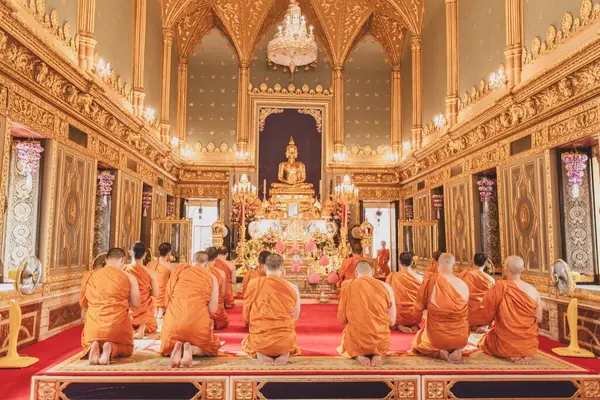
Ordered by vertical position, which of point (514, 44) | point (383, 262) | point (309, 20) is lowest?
point (383, 262)

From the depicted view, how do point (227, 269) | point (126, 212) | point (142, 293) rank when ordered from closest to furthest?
point (142, 293) → point (227, 269) → point (126, 212)

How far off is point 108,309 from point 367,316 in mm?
2496

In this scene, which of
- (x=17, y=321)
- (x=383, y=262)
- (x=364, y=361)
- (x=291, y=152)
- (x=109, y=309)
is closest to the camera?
(x=364, y=361)

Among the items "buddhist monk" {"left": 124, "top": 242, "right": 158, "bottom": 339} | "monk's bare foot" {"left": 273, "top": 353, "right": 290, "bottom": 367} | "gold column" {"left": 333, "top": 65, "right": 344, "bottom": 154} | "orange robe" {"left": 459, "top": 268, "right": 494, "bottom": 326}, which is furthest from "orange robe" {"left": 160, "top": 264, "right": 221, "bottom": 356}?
"gold column" {"left": 333, "top": 65, "right": 344, "bottom": 154}

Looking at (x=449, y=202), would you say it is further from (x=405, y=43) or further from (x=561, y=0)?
(x=405, y=43)

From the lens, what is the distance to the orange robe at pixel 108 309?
4465mm

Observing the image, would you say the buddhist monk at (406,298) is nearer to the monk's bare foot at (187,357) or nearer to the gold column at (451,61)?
the monk's bare foot at (187,357)

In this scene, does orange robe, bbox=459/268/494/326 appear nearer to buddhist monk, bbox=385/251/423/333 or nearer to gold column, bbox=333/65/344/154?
buddhist monk, bbox=385/251/423/333

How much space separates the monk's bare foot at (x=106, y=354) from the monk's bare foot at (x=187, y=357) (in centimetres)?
70

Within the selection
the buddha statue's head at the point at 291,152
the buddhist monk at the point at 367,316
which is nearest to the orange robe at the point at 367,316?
the buddhist monk at the point at 367,316

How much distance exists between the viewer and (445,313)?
459 cm

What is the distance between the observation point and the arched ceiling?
13.8 meters

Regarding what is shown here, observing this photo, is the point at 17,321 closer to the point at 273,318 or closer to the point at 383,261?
the point at 273,318

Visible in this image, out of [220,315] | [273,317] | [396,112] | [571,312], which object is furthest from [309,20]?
[273,317]
